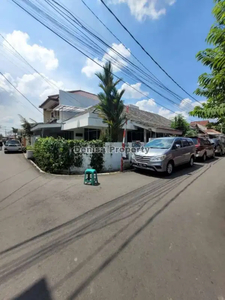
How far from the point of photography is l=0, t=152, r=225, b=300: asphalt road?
2049mm

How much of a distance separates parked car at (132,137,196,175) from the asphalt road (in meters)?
2.36

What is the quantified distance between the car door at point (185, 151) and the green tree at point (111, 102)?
423 cm

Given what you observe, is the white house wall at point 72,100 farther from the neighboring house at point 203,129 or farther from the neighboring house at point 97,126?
the neighboring house at point 203,129

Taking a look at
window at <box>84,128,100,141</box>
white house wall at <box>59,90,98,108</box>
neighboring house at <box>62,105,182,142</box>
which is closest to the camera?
neighboring house at <box>62,105,182,142</box>

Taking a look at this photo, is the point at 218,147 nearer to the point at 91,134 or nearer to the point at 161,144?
the point at 161,144

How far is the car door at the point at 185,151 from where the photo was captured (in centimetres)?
950

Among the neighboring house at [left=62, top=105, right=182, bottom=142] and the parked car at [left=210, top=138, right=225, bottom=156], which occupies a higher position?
the neighboring house at [left=62, top=105, right=182, bottom=142]

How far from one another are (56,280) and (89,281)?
0.43m

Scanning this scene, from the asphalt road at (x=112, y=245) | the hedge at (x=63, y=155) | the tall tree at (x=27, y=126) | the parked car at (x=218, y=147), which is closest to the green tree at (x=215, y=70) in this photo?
the asphalt road at (x=112, y=245)

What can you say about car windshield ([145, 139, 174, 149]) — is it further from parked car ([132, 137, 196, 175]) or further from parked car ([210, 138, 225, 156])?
parked car ([210, 138, 225, 156])

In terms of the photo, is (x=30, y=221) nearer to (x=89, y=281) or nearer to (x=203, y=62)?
(x=89, y=281)

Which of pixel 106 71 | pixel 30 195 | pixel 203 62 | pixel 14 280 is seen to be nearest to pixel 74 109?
pixel 106 71

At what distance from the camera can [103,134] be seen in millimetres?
11453

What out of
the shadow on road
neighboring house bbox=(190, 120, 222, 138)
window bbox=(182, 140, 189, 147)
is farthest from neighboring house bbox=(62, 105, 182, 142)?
neighboring house bbox=(190, 120, 222, 138)
